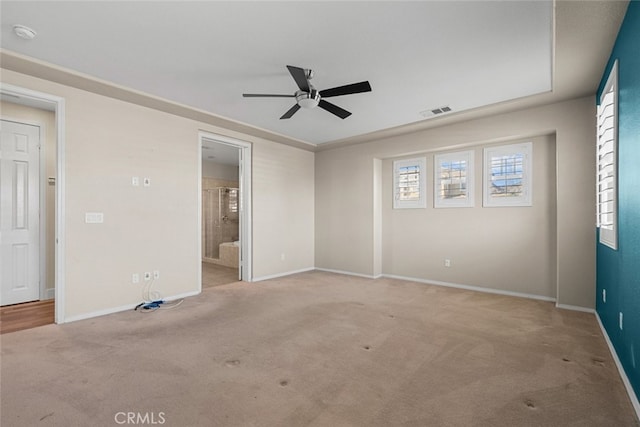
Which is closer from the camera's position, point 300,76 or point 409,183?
A: point 300,76

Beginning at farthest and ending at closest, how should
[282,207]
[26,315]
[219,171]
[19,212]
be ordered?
[219,171] < [282,207] < [19,212] < [26,315]

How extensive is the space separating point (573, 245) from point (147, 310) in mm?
5527

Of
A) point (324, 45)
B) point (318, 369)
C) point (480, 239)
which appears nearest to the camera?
point (318, 369)

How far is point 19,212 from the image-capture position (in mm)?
4105

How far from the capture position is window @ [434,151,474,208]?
500 cm

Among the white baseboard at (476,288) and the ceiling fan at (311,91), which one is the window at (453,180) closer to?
the white baseboard at (476,288)

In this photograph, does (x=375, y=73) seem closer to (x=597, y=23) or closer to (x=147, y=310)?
(x=597, y=23)

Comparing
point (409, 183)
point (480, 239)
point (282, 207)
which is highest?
point (409, 183)

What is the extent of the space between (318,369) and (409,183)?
4.17 metres

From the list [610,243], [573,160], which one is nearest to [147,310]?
[610,243]

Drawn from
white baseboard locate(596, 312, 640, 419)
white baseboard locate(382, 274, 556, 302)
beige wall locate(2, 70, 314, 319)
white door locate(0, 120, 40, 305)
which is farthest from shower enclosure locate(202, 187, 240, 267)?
white baseboard locate(596, 312, 640, 419)

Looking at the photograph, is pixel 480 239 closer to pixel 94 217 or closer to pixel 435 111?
pixel 435 111

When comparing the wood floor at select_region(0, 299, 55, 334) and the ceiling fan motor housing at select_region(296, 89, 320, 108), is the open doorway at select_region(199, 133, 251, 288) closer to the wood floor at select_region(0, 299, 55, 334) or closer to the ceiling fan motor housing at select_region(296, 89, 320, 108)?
the wood floor at select_region(0, 299, 55, 334)

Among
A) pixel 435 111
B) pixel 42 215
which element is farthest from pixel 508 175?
pixel 42 215
